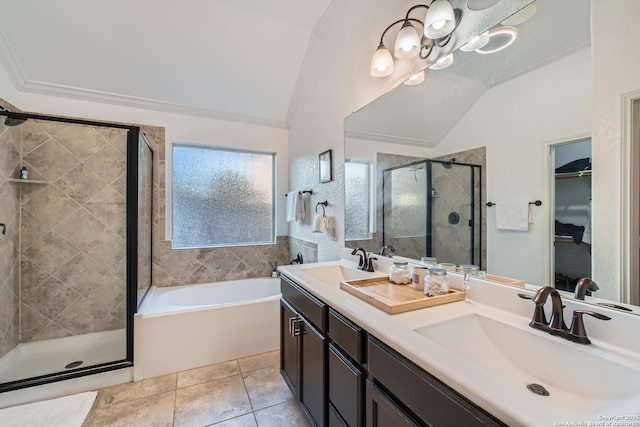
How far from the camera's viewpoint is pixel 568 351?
2.39 feet

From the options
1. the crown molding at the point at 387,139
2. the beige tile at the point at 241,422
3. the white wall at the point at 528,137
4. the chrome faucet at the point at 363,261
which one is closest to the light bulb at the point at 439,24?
the white wall at the point at 528,137

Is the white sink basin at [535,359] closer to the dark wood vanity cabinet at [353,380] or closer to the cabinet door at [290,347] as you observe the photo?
the dark wood vanity cabinet at [353,380]

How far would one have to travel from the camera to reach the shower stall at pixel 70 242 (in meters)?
2.06

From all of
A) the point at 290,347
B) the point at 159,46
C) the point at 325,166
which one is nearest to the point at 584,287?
the point at 290,347

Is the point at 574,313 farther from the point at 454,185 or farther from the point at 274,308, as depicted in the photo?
the point at 274,308

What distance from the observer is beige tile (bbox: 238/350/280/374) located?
2.13m

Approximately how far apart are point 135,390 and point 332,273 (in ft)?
5.38

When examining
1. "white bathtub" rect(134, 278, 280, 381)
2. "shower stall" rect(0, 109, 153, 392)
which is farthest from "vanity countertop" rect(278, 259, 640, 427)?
"shower stall" rect(0, 109, 153, 392)

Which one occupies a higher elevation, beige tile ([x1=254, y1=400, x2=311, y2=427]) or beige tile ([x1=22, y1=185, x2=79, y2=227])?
beige tile ([x1=22, y1=185, x2=79, y2=227])

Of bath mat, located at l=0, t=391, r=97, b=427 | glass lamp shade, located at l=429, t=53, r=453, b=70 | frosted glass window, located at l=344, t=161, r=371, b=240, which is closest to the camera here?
glass lamp shade, located at l=429, t=53, r=453, b=70

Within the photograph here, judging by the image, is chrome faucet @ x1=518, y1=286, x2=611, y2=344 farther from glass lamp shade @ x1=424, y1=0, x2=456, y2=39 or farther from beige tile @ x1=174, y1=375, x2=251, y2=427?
beige tile @ x1=174, y1=375, x2=251, y2=427

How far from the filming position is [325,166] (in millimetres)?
2330

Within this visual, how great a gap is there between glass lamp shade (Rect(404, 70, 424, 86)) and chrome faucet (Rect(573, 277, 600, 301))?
1.19 m

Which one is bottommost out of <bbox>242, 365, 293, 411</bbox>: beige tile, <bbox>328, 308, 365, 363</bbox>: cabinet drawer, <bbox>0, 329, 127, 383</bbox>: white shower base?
<bbox>242, 365, 293, 411</bbox>: beige tile
